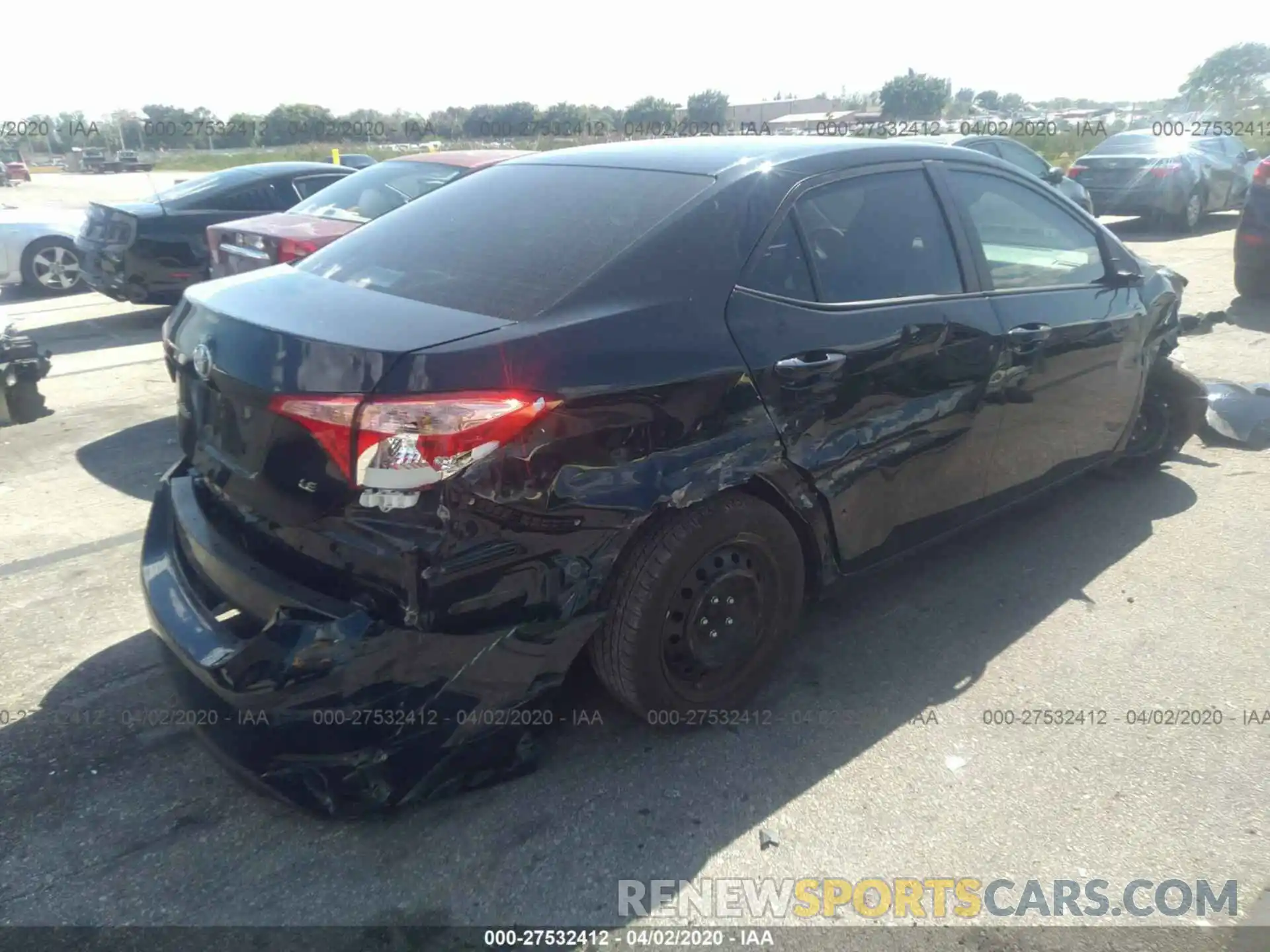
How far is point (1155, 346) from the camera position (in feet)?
15.8

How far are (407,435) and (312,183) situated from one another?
8.35 metres

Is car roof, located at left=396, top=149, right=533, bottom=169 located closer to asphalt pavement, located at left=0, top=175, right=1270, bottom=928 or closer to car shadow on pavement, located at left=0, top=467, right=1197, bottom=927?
asphalt pavement, located at left=0, top=175, right=1270, bottom=928

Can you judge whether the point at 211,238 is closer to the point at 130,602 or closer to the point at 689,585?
the point at 130,602

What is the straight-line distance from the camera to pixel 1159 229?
1495 cm

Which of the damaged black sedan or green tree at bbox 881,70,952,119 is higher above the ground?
green tree at bbox 881,70,952,119

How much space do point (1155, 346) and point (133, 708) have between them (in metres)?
4.60

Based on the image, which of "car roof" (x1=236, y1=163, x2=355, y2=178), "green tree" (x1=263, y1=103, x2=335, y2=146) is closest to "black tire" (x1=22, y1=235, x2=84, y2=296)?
"car roof" (x1=236, y1=163, x2=355, y2=178)

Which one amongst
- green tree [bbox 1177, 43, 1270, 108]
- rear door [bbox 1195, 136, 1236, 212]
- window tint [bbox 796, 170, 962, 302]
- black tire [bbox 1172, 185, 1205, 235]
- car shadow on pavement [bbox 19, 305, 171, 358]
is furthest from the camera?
green tree [bbox 1177, 43, 1270, 108]

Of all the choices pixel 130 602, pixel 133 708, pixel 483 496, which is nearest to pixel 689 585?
pixel 483 496

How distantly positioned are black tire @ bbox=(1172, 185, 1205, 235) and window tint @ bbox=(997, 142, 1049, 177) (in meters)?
2.88

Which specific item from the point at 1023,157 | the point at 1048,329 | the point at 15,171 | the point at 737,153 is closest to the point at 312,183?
the point at 737,153

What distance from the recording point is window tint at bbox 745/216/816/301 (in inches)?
120

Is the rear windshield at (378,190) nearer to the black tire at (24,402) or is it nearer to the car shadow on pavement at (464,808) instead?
the black tire at (24,402)

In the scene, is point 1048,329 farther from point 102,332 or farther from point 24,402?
point 102,332
